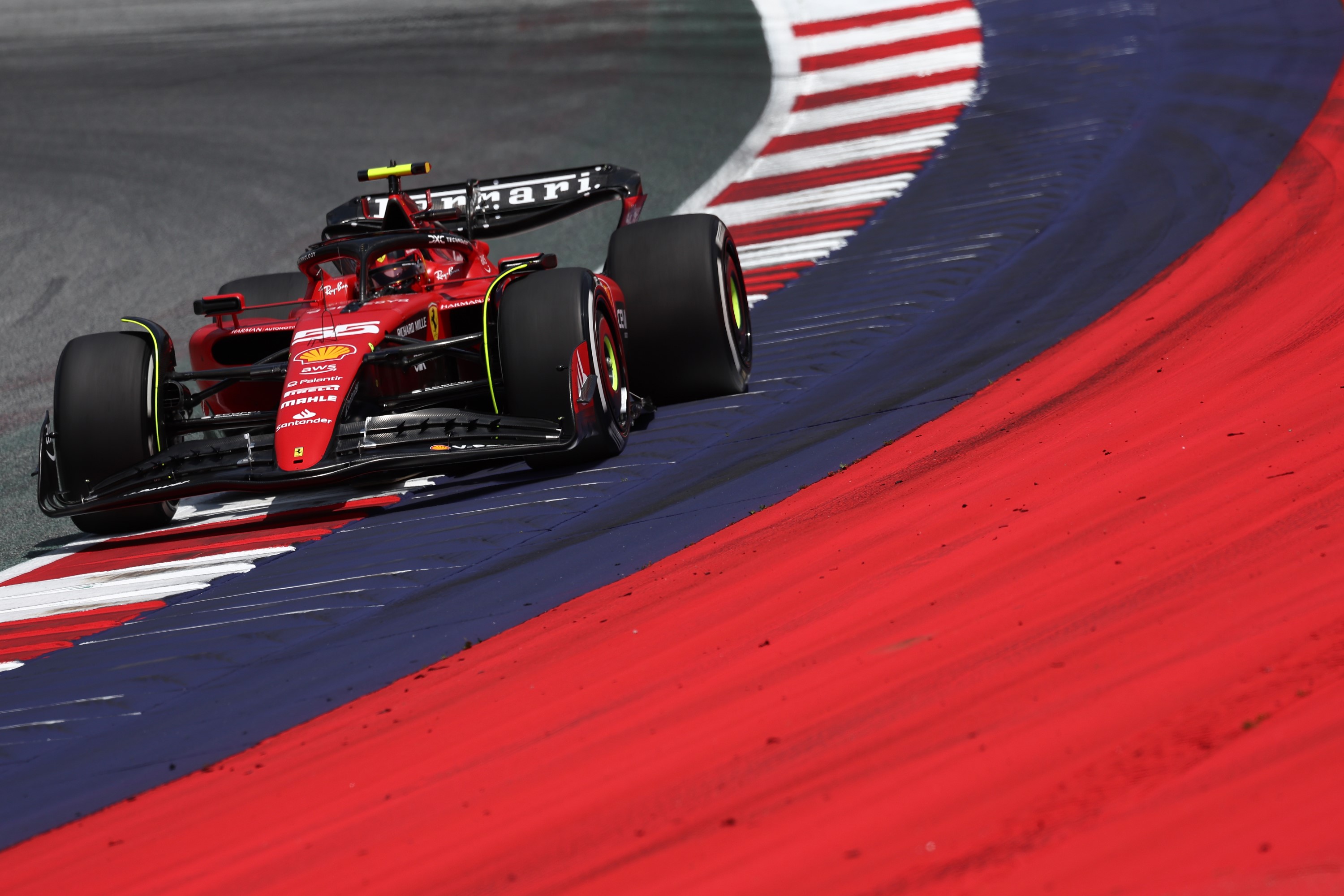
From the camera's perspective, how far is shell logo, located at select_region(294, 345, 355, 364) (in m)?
7.05

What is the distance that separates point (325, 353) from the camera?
7086mm

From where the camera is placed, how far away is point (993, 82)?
16719mm

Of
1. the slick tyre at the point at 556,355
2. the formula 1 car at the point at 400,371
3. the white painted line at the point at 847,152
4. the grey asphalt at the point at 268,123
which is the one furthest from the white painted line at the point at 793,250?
the slick tyre at the point at 556,355

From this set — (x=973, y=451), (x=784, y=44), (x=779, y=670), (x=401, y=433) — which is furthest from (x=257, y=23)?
(x=779, y=670)

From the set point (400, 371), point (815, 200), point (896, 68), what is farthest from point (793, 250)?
point (896, 68)

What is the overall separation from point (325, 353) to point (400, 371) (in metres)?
0.56

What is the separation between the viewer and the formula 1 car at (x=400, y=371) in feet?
22.5

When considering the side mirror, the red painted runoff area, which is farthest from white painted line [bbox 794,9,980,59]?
the red painted runoff area

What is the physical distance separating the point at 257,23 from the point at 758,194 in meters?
10.3

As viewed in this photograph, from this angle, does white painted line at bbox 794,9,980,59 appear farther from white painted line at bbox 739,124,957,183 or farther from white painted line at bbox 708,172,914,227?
white painted line at bbox 708,172,914,227

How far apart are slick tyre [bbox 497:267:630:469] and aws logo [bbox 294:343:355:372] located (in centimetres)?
71

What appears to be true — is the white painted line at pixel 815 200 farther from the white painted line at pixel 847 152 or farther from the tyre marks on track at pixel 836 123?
the white painted line at pixel 847 152

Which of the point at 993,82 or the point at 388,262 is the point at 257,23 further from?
the point at 388,262

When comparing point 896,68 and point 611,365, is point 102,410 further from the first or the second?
point 896,68
